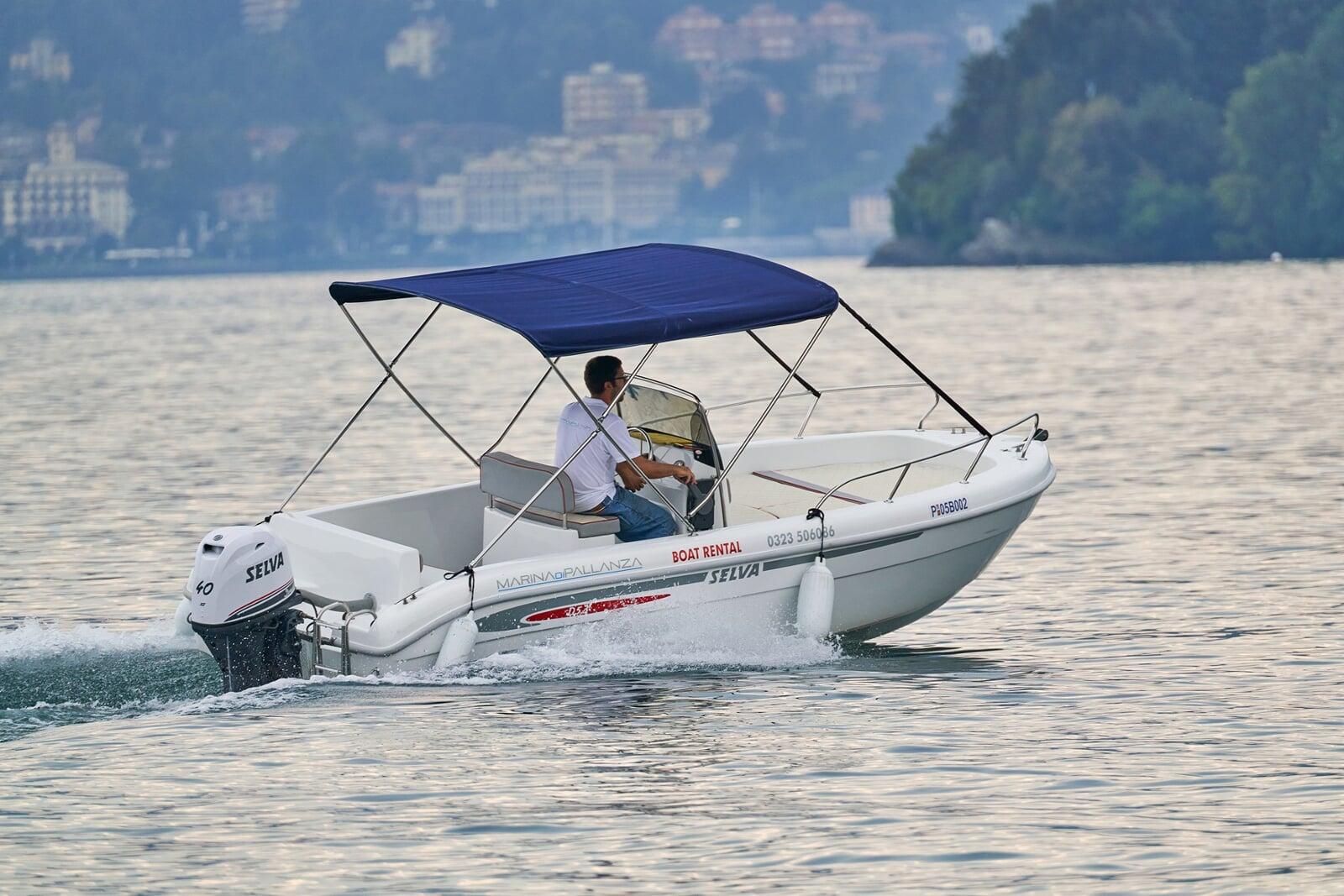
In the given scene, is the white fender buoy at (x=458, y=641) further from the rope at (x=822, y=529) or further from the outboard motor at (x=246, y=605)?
the rope at (x=822, y=529)

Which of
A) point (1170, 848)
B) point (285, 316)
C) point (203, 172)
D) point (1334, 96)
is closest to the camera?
point (1170, 848)

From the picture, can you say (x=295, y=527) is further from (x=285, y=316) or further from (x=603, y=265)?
(x=285, y=316)

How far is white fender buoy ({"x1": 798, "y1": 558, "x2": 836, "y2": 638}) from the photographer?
37.3 feet

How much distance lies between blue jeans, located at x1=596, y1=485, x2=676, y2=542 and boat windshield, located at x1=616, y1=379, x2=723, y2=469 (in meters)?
0.62

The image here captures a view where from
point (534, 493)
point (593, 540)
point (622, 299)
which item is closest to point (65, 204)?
point (534, 493)

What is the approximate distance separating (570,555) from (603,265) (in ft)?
6.70

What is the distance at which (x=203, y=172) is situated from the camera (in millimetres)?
190625

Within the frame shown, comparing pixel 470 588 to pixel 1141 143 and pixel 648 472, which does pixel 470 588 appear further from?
pixel 1141 143

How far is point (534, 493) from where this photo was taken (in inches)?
452

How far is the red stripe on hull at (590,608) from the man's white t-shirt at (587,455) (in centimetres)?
64

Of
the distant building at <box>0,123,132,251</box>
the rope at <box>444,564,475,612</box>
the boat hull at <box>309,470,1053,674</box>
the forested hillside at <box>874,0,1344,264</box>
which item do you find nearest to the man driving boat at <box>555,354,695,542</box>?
the boat hull at <box>309,470,1053,674</box>

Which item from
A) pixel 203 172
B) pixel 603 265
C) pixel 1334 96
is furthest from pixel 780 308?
pixel 203 172

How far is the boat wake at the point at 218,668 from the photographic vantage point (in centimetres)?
1060

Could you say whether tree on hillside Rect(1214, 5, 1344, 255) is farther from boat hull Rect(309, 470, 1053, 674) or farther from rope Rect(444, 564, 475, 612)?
rope Rect(444, 564, 475, 612)
